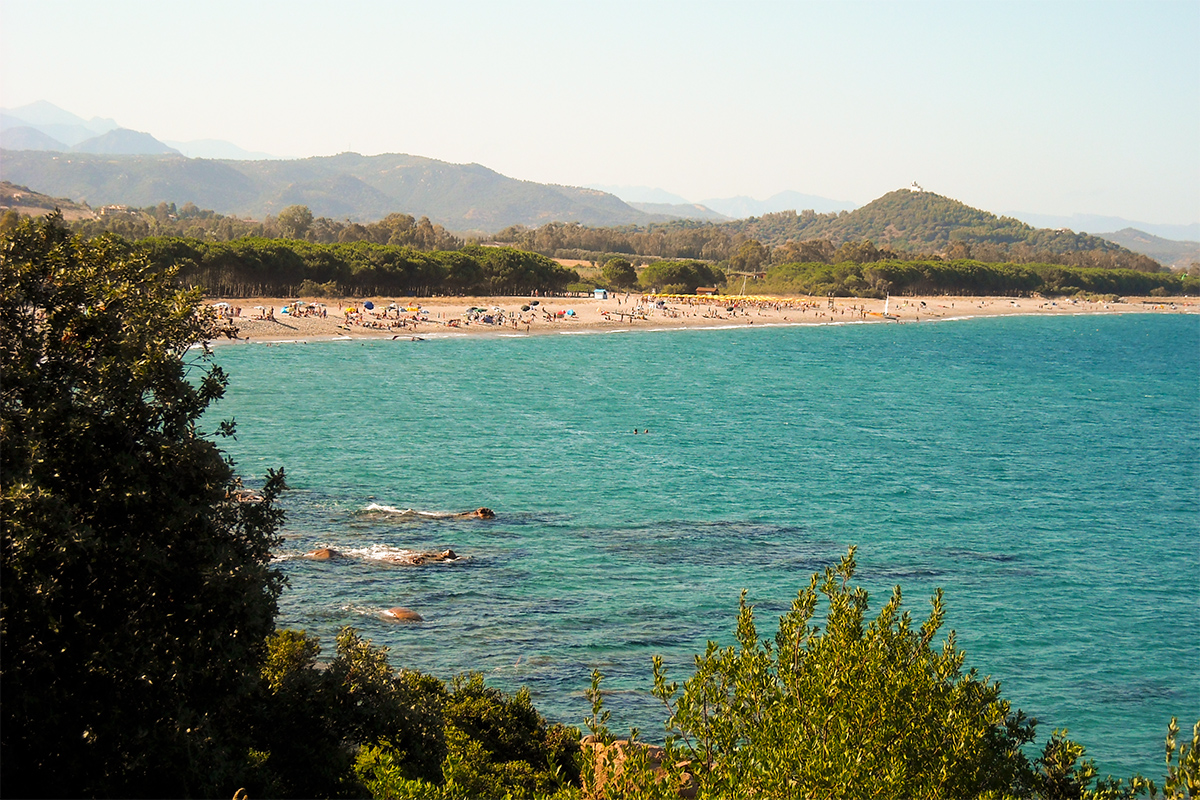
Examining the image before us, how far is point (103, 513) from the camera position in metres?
9.88

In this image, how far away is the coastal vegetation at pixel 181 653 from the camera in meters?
9.01

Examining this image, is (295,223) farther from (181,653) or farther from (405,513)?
(181,653)

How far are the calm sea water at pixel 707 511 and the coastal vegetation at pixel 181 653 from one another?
9901 mm

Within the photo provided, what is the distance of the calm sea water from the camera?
23.2 metres

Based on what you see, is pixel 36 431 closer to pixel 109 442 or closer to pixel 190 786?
pixel 109 442

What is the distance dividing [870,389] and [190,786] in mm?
69796

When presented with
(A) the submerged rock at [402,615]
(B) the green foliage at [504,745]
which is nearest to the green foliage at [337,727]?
(B) the green foliage at [504,745]

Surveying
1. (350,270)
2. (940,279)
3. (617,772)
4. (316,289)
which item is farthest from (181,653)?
(940,279)

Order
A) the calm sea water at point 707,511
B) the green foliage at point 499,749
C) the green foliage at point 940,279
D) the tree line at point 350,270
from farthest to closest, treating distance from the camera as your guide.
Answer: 1. the green foliage at point 940,279
2. the tree line at point 350,270
3. the calm sea water at point 707,511
4. the green foliage at point 499,749

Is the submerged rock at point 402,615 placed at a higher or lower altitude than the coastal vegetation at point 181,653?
lower

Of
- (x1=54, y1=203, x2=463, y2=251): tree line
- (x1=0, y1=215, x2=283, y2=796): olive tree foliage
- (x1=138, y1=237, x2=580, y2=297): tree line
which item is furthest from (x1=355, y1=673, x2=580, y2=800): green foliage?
(x1=54, y1=203, x2=463, y2=251): tree line

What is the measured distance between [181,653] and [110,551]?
126 centimetres

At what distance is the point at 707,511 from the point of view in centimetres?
3662

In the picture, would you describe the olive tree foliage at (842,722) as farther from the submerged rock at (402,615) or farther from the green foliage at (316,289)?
the green foliage at (316,289)
